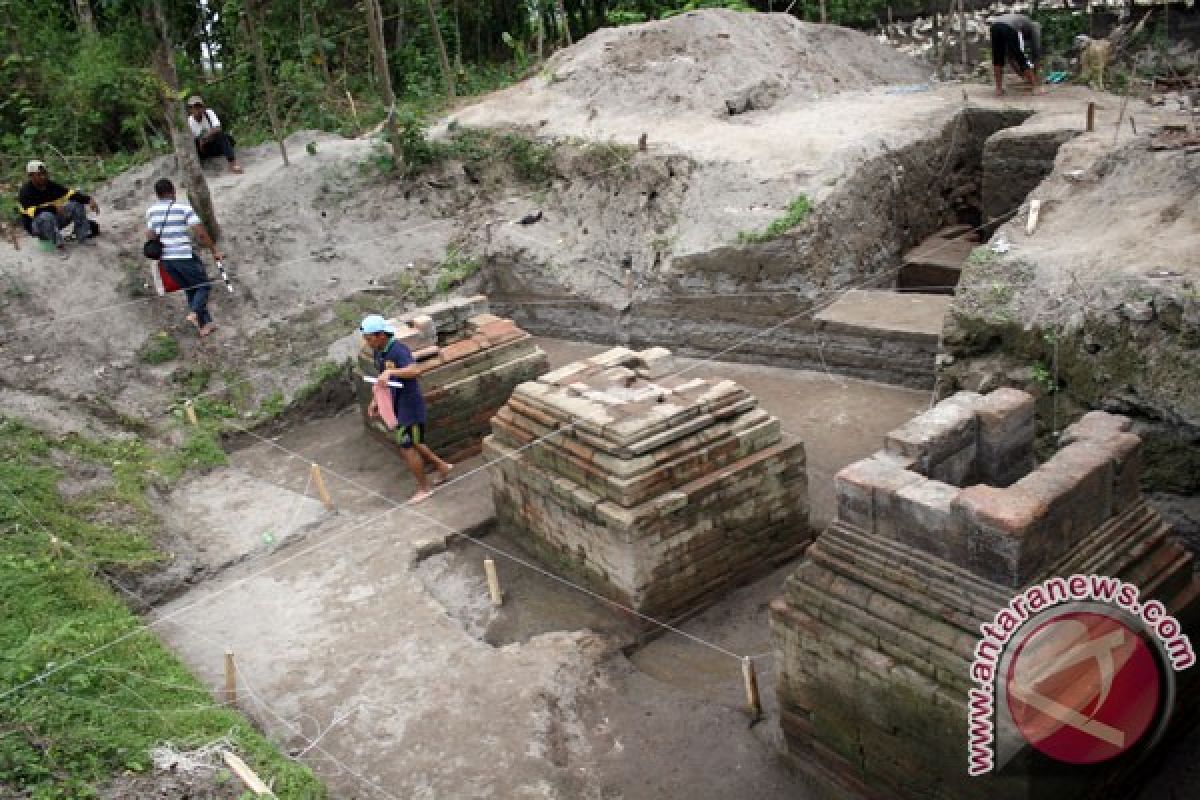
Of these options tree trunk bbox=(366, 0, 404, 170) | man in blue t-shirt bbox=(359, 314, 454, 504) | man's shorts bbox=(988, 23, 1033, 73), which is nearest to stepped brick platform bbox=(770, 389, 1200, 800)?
man in blue t-shirt bbox=(359, 314, 454, 504)

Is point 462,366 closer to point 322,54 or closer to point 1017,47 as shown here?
point 1017,47

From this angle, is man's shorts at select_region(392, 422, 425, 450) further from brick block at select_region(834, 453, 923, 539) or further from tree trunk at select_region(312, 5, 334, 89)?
→ tree trunk at select_region(312, 5, 334, 89)

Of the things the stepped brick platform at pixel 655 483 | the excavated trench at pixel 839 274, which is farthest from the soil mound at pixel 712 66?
the stepped brick platform at pixel 655 483

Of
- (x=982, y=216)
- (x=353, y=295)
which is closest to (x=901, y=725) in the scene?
(x=982, y=216)

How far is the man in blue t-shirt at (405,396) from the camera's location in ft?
23.7

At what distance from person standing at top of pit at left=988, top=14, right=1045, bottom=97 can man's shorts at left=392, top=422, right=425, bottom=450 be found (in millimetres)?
7738

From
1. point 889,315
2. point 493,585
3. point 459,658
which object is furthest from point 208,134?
point 459,658

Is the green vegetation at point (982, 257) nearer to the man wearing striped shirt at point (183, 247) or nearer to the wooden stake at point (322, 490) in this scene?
the wooden stake at point (322, 490)

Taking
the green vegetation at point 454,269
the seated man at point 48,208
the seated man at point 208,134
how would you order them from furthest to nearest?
the seated man at point 208,134
the green vegetation at point 454,269
the seated man at point 48,208

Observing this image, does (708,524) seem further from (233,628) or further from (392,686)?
(233,628)

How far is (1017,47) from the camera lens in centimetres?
1081

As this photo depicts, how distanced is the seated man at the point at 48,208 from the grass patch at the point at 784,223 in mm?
7042

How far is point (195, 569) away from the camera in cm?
699

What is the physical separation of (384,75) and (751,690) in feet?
30.1
